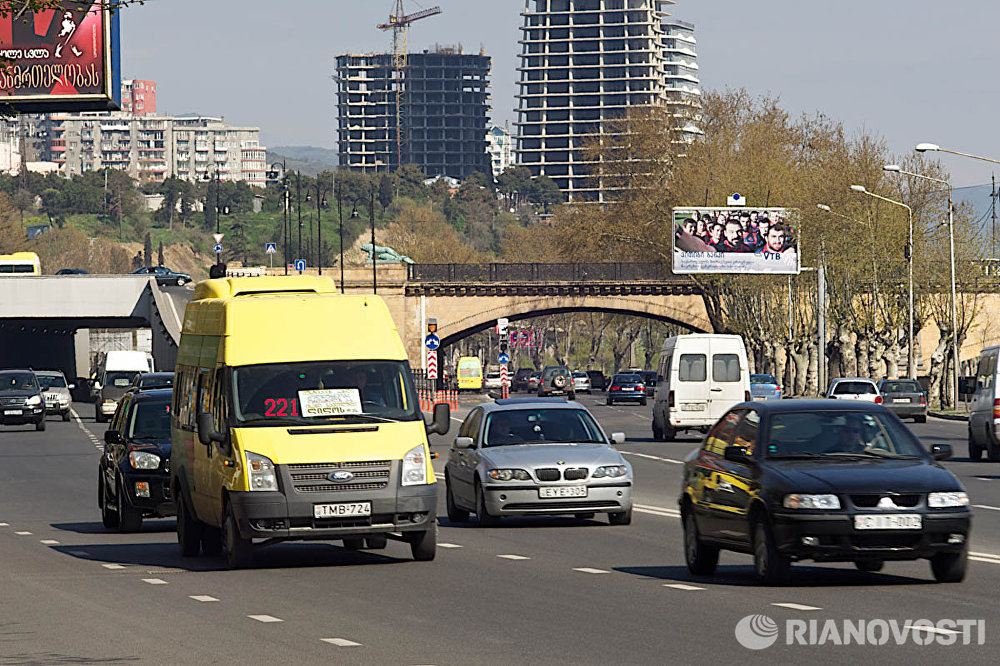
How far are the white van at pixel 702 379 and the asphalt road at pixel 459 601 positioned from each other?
19.3m

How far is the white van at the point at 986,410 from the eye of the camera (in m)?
31.4

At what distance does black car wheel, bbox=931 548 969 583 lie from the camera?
43.5 feet

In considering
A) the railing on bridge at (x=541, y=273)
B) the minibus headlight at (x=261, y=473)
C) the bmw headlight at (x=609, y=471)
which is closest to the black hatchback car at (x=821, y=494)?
the minibus headlight at (x=261, y=473)

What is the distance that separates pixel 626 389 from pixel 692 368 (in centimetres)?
3577

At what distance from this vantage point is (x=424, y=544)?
15992mm

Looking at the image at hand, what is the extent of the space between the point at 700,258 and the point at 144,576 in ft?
209

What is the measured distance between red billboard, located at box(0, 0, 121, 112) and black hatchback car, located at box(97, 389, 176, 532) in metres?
13.3

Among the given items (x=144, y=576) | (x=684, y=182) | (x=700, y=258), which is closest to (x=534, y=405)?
(x=144, y=576)

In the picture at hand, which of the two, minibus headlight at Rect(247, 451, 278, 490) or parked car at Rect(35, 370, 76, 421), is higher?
minibus headlight at Rect(247, 451, 278, 490)

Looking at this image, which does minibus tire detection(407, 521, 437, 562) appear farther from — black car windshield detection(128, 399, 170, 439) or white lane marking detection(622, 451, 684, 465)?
white lane marking detection(622, 451, 684, 465)

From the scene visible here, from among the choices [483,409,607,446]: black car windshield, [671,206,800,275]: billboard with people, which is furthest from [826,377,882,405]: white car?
[483,409,607,446]: black car windshield

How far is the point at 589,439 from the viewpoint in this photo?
67.7 feet

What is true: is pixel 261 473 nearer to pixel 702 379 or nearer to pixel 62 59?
pixel 62 59

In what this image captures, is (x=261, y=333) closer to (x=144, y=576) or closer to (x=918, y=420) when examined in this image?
(x=144, y=576)
